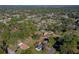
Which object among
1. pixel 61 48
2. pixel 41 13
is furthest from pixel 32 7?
pixel 61 48
